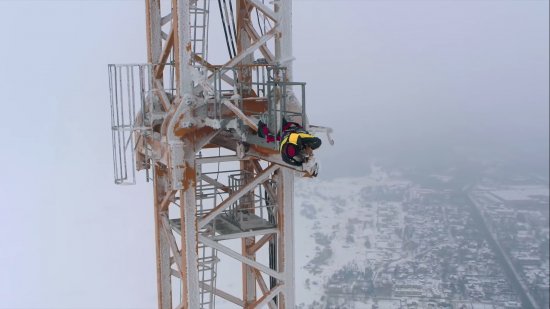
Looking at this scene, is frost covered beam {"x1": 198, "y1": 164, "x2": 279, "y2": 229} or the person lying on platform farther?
frost covered beam {"x1": 198, "y1": 164, "x2": 279, "y2": 229}

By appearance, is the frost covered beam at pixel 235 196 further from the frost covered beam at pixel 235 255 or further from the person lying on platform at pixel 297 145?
the person lying on platform at pixel 297 145

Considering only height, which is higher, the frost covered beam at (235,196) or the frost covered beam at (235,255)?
the frost covered beam at (235,196)

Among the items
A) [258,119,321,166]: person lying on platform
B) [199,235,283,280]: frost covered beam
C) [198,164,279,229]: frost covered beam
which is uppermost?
[258,119,321,166]: person lying on platform

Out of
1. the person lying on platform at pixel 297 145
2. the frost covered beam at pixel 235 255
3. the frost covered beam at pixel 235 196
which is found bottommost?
the frost covered beam at pixel 235 255

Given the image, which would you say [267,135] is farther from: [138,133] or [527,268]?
[527,268]

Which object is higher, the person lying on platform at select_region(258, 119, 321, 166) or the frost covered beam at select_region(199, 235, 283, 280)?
the person lying on platform at select_region(258, 119, 321, 166)

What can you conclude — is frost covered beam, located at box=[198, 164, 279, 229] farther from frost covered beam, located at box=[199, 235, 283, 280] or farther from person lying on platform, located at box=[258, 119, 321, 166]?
person lying on platform, located at box=[258, 119, 321, 166]

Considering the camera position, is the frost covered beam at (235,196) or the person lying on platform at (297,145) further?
the frost covered beam at (235,196)

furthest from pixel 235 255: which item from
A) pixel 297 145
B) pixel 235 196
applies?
pixel 297 145

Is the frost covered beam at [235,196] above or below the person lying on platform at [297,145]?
below

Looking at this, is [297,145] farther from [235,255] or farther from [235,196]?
[235,255]

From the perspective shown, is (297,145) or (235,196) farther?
(235,196)
